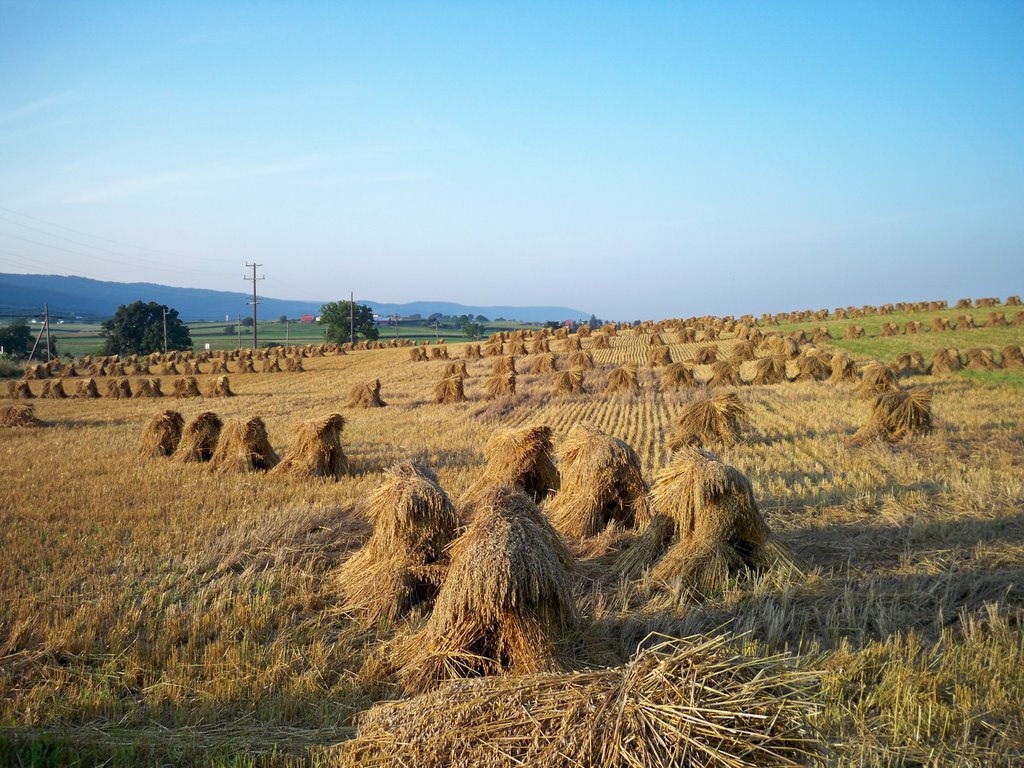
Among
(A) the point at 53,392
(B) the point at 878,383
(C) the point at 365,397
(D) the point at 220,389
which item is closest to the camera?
(B) the point at 878,383

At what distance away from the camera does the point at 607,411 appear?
22.4 m

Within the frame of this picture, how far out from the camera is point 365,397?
1016 inches

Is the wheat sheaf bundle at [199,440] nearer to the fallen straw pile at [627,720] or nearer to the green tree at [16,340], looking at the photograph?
the fallen straw pile at [627,720]

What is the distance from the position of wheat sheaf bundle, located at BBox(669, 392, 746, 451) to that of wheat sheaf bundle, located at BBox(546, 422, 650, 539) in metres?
6.45

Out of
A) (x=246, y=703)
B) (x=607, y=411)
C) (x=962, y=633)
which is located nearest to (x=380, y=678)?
(x=246, y=703)

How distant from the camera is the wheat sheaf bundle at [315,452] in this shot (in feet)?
41.8

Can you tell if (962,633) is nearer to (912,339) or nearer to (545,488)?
(545,488)

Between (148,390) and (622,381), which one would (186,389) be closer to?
(148,390)

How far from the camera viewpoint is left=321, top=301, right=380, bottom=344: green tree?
286ft

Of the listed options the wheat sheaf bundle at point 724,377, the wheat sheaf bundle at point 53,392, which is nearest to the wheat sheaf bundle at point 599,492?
the wheat sheaf bundle at point 724,377

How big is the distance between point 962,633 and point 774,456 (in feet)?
28.0

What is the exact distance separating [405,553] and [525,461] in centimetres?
314

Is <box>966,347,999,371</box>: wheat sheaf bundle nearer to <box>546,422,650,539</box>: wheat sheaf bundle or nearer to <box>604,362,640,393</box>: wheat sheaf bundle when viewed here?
<box>604,362,640,393</box>: wheat sheaf bundle

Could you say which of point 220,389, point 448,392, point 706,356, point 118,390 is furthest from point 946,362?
point 118,390
